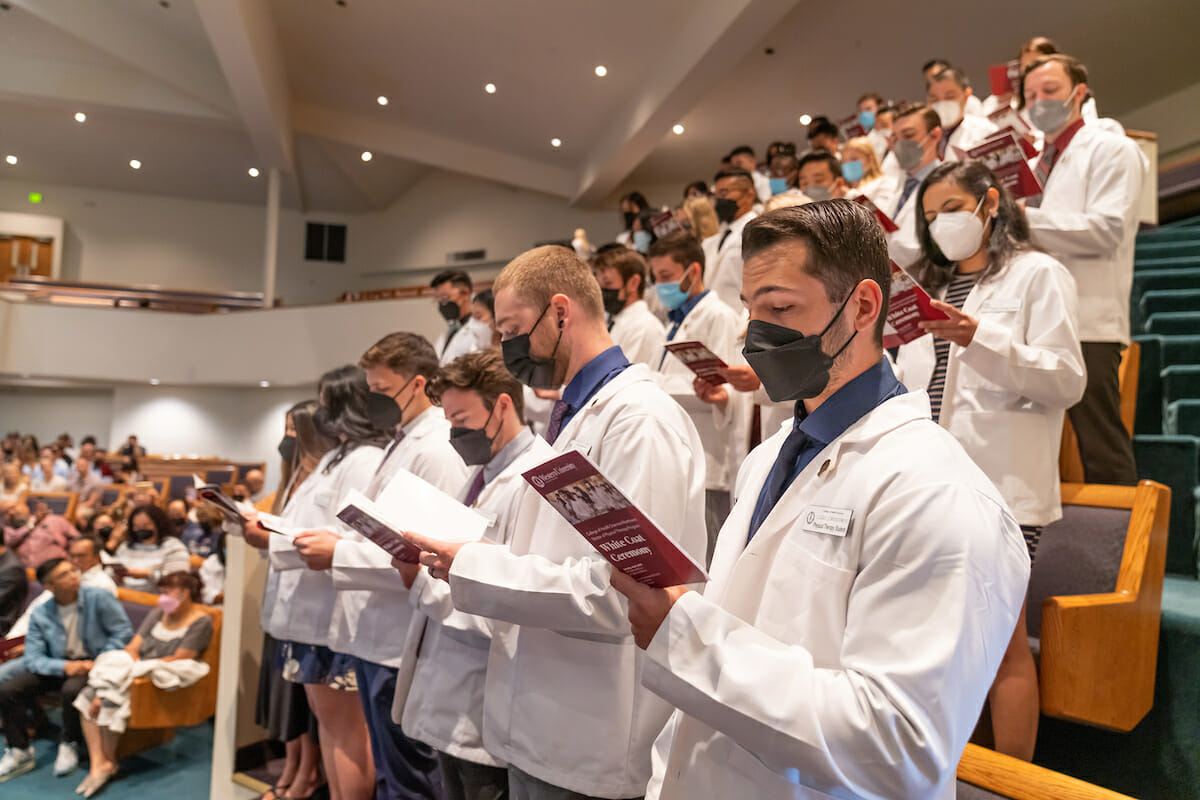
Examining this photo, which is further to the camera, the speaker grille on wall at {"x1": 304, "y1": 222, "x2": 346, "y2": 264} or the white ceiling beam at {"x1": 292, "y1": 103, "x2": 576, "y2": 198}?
the speaker grille on wall at {"x1": 304, "y1": 222, "x2": 346, "y2": 264}

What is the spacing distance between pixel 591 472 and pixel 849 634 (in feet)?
1.27

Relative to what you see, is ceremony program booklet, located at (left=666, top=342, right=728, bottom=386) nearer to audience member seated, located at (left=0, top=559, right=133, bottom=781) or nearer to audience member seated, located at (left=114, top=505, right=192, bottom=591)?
audience member seated, located at (left=0, top=559, right=133, bottom=781)

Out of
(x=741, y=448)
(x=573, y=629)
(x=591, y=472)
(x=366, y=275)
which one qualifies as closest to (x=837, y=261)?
(x=591, y=472)

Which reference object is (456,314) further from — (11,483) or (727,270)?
(11,483)

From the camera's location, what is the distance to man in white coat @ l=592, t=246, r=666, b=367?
12.9 ft

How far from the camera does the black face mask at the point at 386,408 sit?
10.2 feet

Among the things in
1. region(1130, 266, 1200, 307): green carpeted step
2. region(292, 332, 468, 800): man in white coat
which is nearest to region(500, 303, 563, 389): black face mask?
region(292, 332, 468, 800): man in white coat

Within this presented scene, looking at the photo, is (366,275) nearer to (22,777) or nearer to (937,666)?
(22,777)

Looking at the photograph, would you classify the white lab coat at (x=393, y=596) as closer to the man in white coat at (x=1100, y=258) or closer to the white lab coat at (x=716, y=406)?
the white lab coat at (x=716, y=406)

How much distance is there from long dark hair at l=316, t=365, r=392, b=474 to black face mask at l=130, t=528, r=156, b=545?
4469 mm

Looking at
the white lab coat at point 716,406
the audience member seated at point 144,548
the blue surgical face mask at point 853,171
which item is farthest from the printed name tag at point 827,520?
the audience member seated at point 144,548

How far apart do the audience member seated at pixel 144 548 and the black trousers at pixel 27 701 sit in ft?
4.52

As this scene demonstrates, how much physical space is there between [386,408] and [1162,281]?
449 centimetres

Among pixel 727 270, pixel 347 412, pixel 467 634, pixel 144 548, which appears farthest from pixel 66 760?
pixel 727 270
